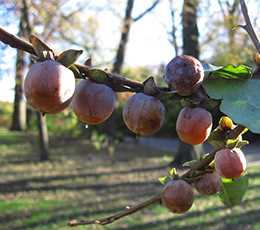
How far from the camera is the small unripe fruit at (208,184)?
581 millimetres

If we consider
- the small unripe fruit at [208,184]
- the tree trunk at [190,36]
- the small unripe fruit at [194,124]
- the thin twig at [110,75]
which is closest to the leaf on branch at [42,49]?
the thin twig at [110,75]

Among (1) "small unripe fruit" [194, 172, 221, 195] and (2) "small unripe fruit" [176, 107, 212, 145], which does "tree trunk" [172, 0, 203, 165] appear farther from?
(2) "small unripe fruit" [176, 107, 212, 145]

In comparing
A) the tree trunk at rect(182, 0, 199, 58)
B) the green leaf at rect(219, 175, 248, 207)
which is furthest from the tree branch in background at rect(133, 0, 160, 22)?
the green leaf at rect(219, 175, 248, 207)

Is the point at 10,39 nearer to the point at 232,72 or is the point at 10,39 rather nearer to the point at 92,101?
the point at 92,101

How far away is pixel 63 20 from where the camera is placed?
719cm

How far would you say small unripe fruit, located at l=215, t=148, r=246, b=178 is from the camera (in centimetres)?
49

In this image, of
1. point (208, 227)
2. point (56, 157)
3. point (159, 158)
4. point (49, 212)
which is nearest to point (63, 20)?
point (56, 157)

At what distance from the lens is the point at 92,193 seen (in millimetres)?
5305

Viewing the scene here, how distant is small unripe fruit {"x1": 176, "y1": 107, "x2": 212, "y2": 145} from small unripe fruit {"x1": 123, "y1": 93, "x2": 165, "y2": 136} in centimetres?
4

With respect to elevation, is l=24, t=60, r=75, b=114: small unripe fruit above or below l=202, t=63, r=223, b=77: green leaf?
below

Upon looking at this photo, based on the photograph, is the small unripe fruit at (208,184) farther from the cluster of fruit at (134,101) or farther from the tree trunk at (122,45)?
the tree trunk at (122,45)

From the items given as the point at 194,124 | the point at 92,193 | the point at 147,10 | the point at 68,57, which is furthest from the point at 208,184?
the point at 147,10

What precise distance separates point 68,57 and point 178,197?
234 millimetres

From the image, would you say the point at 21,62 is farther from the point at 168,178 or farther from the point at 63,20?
the point at 168,178
